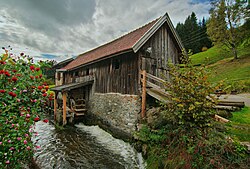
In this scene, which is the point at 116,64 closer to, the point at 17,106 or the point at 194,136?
the point at 194,136

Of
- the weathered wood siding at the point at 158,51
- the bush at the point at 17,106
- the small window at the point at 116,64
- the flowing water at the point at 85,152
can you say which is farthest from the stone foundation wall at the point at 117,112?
the bush at the point at 17,106

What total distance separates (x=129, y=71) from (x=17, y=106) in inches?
222

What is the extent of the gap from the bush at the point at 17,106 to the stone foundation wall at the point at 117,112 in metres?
4.55

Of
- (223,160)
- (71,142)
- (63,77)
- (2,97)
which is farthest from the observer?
(63,77)

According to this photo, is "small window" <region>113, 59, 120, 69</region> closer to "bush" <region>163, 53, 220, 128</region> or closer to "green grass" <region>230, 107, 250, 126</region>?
"bush" <region>163, 53, 220, 128</region>

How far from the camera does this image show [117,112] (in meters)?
7.98

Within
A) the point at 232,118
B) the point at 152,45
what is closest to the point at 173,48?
the point at 152,45

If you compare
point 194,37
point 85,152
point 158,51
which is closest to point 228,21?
point 194,37

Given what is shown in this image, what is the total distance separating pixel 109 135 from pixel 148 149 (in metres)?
3.62

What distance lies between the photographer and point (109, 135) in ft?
26.3

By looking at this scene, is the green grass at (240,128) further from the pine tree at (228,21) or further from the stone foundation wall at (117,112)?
the pine tree at (228,21)

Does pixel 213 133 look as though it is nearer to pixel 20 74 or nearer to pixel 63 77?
pixel 20 74

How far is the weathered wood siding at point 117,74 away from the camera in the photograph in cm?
752

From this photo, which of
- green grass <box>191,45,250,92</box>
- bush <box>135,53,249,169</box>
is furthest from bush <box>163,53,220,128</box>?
green grass <box>191,45,250,92</box>
